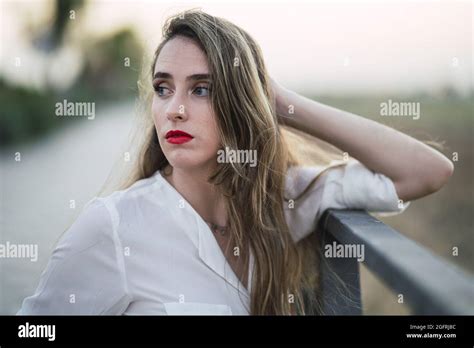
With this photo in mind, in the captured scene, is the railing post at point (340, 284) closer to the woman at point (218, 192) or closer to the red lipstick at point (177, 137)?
the woman at point (218, 192)

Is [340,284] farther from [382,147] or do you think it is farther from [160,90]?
[160,90]

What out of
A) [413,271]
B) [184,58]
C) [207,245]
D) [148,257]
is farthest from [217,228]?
[413,271]

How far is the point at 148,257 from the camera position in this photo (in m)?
1.44

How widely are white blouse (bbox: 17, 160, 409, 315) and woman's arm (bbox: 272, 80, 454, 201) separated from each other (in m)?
0.04

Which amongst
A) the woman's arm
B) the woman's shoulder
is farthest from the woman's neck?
the woman's arm

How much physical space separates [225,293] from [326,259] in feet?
1.16

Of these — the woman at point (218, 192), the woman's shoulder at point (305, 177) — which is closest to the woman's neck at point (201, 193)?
the woman at point (218, 192)

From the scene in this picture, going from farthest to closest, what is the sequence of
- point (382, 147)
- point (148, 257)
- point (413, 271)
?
point (382, 147) → point (148, 257) → point (413, 271)

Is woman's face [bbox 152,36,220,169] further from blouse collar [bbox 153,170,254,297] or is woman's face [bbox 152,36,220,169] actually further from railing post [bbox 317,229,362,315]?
railing post [bbox 317,229,362,315]

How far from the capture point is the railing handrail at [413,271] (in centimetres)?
97

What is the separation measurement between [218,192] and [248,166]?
4.4 inches

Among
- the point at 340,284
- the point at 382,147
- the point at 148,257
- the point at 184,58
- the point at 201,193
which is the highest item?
the point at 184,58

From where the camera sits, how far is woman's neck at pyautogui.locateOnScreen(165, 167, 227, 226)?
5.05 feet

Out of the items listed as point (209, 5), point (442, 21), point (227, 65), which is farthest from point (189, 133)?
point (442, 21)
